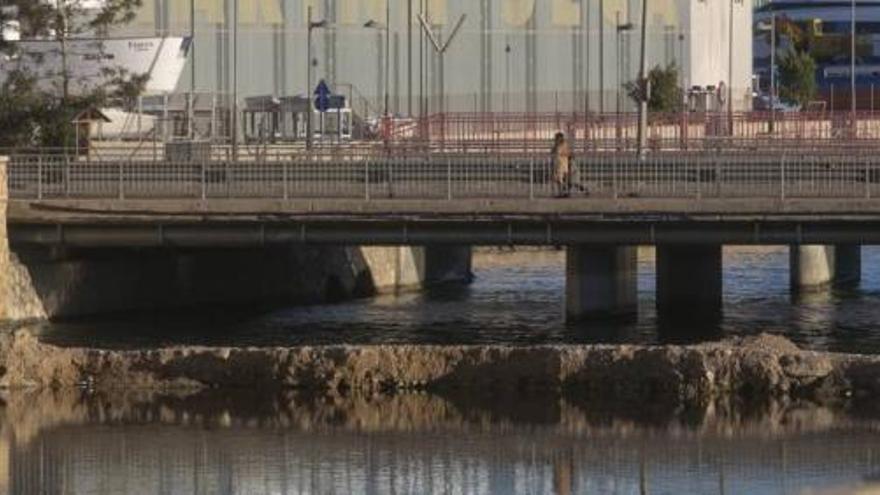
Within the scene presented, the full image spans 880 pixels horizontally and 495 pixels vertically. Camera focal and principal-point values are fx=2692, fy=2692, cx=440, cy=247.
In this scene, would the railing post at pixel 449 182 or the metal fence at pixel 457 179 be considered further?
the metal fence at pixel 457 179

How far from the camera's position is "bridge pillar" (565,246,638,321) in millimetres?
59281

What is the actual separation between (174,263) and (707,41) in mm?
66139

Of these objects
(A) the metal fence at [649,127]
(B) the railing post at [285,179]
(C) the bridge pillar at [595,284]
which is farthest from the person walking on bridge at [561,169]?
(A) the metal fence at [649,127]

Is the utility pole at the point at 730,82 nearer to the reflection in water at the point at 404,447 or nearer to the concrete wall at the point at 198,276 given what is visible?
the concrete wall at the point at 198,276

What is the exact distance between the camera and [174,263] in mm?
65125

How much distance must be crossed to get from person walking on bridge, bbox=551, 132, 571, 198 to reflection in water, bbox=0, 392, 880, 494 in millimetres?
15272

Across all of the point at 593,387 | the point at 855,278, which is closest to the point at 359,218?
the point at 593,387

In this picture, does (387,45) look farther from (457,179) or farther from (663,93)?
(457,179)

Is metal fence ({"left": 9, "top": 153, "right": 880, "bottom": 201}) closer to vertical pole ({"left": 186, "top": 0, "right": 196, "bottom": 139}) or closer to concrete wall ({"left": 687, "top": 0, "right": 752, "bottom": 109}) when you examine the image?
vertical pole ({"left": 186, "top": 0, "right": 196, "bottom": 139})

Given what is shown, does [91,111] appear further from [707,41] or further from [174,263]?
[707,41]

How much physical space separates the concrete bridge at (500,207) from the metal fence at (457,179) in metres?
0.04

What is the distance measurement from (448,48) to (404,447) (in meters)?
77.9

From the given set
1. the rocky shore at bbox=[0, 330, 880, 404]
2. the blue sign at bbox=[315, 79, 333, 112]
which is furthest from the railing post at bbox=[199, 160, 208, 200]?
the blue sign at bbox=[315, 79, 333, 112]

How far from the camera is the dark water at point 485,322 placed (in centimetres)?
5519
